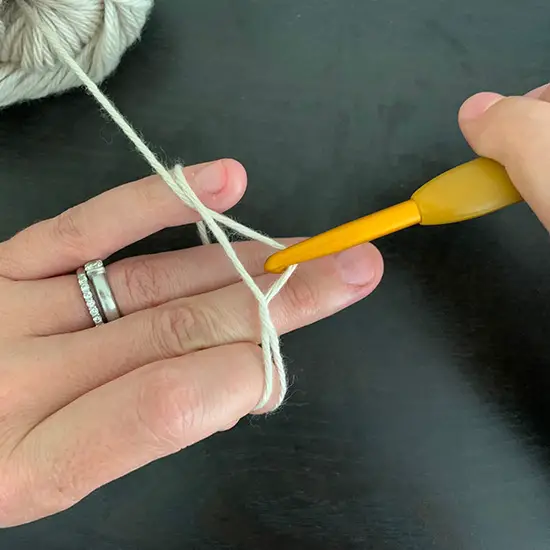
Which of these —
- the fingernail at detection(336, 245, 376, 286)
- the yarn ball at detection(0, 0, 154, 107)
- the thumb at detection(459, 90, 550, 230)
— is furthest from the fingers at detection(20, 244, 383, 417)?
the yarn ball at detection(0, 0, 154, 107)

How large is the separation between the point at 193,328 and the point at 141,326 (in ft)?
Answer: 0.15

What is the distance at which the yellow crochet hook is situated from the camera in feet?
1.52

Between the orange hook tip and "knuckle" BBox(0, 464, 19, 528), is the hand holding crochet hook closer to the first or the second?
the orange hook tip

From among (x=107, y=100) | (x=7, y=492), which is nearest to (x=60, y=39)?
(x=107, y=100)

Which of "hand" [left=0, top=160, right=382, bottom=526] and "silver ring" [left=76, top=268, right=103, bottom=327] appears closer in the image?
"hand" [left=0, top=160, right=382, bottom=526]

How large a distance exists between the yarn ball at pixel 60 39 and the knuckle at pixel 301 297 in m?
0.30

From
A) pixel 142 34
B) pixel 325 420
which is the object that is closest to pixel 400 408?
pixel 325 420

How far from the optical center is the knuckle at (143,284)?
23.3 inches

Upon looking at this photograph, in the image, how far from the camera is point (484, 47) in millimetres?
671

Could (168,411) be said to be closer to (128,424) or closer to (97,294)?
(128,424)

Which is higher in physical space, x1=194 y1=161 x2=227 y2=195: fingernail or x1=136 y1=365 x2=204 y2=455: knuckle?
x1=194 y1=161 x2=227 y2=195: fingernail

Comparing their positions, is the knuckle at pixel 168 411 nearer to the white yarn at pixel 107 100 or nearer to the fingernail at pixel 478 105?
the white yarn at pixel 107 100

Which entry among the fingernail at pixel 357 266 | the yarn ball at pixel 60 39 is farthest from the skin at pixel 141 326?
the yarn ball at pixel 60 39

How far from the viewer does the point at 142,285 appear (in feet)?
1.95
